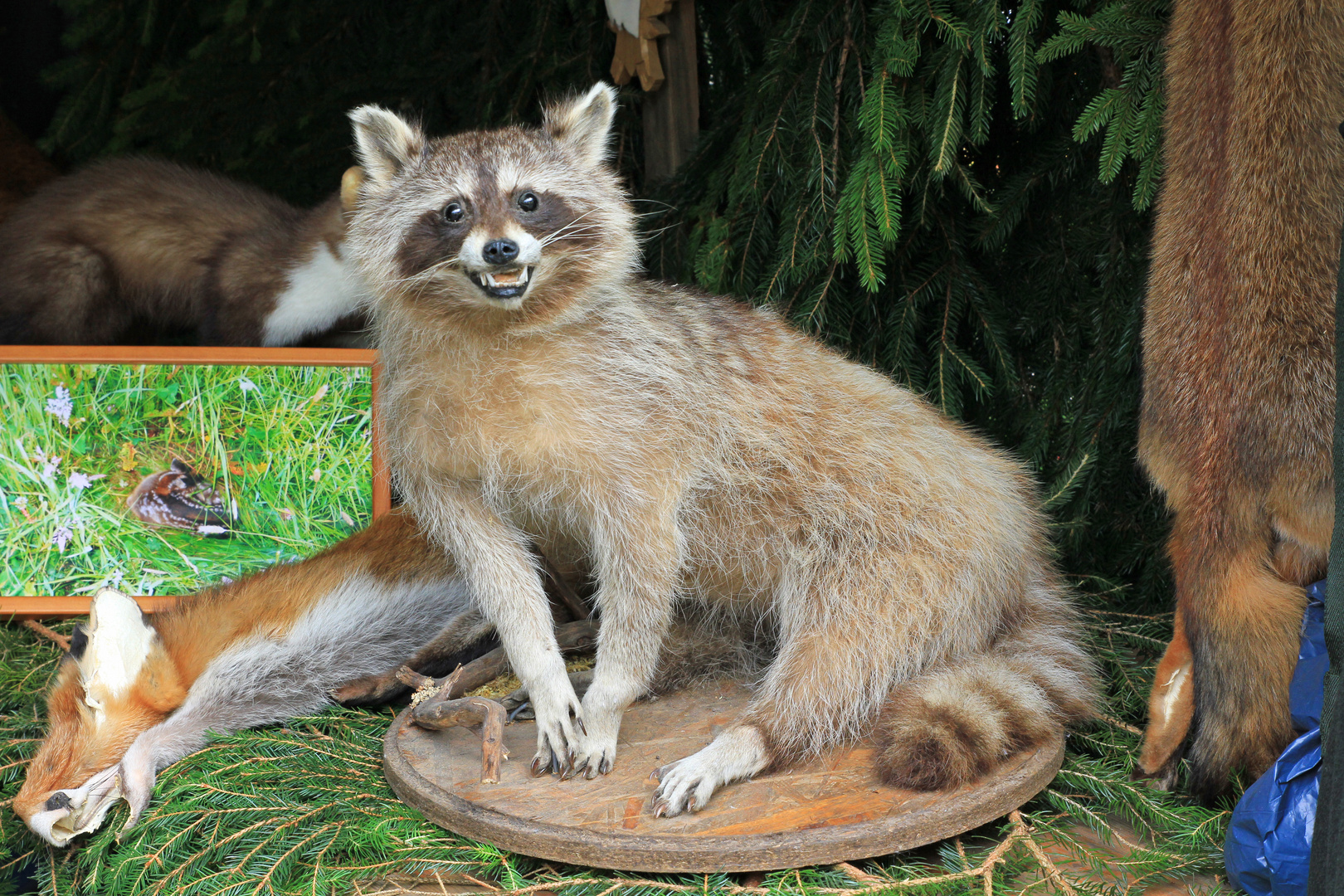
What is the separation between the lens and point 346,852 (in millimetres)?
1825

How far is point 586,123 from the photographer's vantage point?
77.0 inches

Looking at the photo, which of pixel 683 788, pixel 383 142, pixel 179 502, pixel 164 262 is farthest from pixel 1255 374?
pixel 164 262

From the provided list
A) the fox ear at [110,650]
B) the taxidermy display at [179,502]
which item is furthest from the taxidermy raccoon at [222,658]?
the taxidermy display at [179,502]

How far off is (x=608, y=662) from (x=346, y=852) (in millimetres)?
542

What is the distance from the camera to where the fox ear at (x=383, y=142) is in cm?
185

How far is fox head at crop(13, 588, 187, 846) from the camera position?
1.86m

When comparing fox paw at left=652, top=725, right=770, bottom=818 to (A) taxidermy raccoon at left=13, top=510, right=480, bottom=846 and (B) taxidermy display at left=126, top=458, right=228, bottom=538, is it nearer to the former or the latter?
(A) taxidermy raccoon at left=13, top=510, right=480, bottom=846

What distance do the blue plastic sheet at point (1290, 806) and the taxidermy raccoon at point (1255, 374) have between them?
0.04 meters

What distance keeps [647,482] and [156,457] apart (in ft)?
4.81

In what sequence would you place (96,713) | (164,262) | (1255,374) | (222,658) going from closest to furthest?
1. (1255,374)
2. (96,713)
3. (222,658)
4. (164,262)

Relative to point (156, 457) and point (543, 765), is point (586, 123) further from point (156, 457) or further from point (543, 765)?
point (156, 457)

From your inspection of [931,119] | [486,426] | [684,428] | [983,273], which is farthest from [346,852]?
[983,273]

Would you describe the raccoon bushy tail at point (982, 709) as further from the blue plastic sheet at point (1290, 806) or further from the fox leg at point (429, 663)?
the fox leg at point (429, 663)

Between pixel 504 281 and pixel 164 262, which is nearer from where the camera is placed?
pixel 504 281
